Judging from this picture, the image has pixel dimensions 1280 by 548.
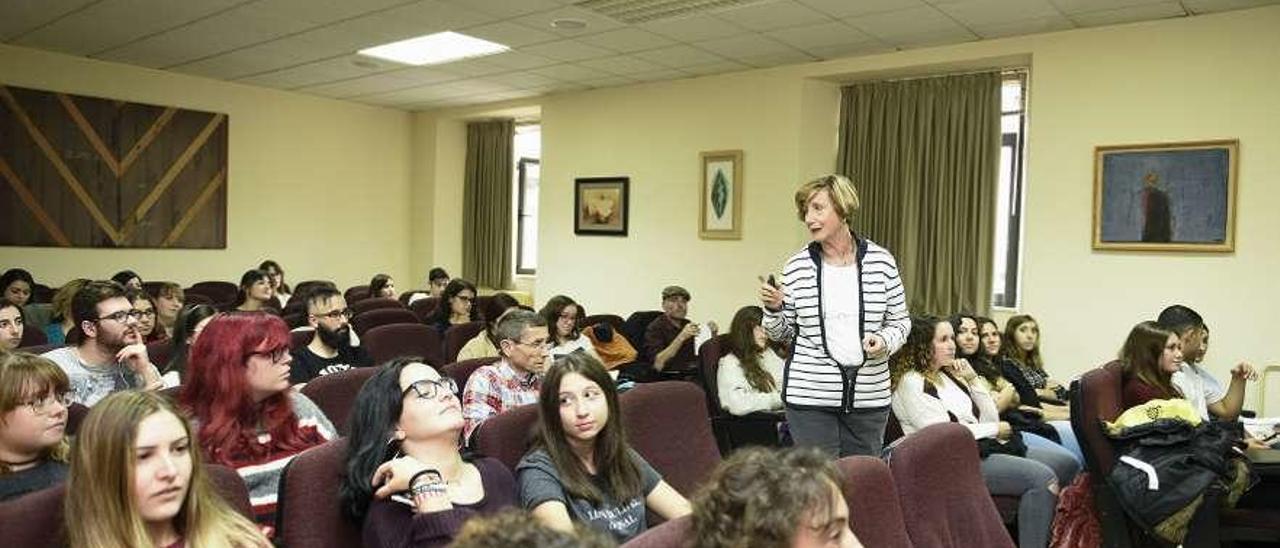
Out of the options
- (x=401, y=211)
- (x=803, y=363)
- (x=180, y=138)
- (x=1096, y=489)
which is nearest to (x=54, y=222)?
(x=180, y=138)

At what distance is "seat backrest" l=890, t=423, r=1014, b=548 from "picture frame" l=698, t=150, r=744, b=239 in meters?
5.49

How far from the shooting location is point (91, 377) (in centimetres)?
321

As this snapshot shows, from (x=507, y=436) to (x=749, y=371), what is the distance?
236 cm

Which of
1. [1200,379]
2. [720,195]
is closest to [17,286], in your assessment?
[720,195]

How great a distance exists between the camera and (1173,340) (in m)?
3.80

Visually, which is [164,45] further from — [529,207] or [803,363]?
[803,363]

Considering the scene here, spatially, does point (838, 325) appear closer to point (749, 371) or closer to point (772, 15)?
point (749, 371)

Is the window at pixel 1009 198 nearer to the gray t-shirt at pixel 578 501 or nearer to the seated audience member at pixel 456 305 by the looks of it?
the seated audience member at pixel 456 305

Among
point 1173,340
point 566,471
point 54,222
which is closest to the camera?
point 566,471

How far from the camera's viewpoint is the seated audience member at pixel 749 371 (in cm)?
462

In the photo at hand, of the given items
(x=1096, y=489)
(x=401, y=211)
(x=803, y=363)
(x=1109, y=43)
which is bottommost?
(x=1096, y=489)

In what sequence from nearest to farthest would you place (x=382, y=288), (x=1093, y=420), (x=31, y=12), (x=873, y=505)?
(x=873, y=505)
(x=1093, y=420)
(x=31, y=12)
(x=382, y=288)

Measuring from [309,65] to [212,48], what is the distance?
0.79 m

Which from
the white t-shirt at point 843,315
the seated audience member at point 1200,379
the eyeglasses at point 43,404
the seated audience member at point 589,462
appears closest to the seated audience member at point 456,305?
the white t-shirt at point 843,315
